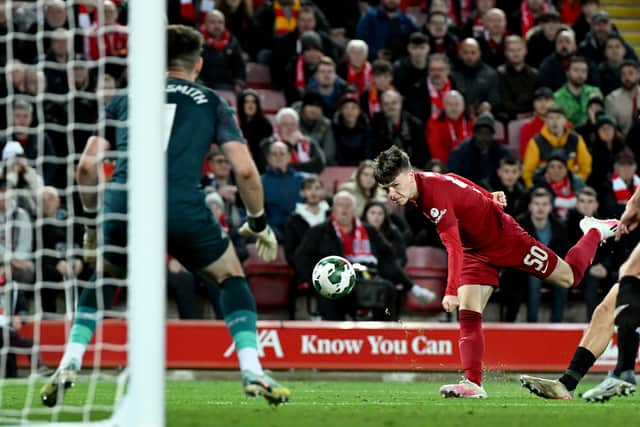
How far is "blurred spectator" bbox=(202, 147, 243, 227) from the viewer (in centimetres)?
1348

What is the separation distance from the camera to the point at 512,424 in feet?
20.4

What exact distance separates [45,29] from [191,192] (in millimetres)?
7387

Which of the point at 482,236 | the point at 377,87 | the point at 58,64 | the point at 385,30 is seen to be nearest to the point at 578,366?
the point at 482,236

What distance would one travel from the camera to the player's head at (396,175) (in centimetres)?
841

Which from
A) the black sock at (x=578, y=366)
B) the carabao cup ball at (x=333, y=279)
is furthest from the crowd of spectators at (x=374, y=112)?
the black sock at (x=578, y=366)

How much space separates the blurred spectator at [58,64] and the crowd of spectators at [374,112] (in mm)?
24

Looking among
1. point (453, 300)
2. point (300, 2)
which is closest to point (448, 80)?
point (300, 2)

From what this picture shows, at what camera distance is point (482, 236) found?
8891 mm

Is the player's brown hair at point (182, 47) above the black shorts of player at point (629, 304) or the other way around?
above

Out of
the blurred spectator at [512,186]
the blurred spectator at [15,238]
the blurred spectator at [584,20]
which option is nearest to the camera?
the blurred spectator at [15,238]

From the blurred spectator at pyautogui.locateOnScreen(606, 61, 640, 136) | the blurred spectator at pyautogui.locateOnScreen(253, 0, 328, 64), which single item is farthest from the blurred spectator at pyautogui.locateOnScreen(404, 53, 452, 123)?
the blurred spectator at pyautogui.locateOnScreen(606, 61, 640, 136)

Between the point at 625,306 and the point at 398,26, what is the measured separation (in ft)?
32.7

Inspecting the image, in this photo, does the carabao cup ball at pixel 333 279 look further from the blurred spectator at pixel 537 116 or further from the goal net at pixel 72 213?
the blurred spectator at pixel 537 116

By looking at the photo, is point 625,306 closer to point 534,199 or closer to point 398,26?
point 534,199
